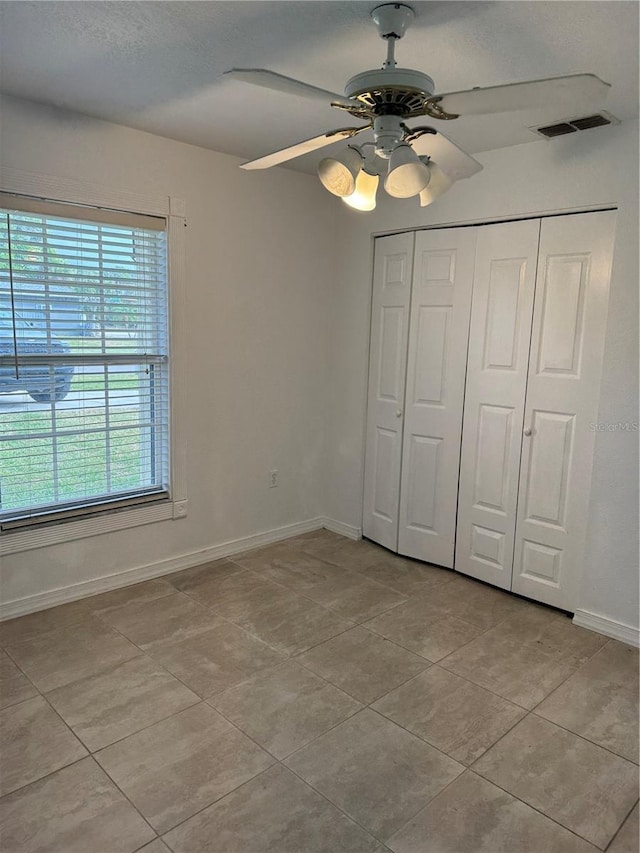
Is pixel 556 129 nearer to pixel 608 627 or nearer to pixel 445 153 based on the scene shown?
pixel 445 153

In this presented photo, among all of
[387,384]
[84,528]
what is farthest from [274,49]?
[84,528]

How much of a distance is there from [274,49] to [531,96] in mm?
1023

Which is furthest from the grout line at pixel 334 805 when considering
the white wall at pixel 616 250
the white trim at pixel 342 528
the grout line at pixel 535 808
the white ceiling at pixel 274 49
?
the white ceiling at pixel 274 49

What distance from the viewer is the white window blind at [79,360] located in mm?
2873

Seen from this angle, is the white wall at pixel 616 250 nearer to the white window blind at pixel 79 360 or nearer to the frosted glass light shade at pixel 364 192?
the frosted glass light shade at pixel 364 192

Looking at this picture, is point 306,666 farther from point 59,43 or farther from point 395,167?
point 59,43

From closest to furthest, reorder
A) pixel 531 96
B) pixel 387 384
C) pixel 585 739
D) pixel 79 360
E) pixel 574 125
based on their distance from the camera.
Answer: pixel 531 96 → pixel 585 739 → pixel 574 125 → pixel 79 360 → pixel 387 384

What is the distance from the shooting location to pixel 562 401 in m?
3.11

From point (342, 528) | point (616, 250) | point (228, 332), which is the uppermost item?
point (616, 250)

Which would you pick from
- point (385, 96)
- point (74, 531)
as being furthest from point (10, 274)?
point (385, 96)

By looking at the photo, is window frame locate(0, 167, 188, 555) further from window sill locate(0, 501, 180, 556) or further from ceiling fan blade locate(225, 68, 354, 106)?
ceiling fan blade locate(225, 68, 354, 106)

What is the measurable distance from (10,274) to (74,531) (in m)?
1.30

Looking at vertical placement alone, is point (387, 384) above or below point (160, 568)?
above

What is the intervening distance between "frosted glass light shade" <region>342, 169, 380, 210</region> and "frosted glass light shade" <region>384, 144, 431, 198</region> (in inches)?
10.4
